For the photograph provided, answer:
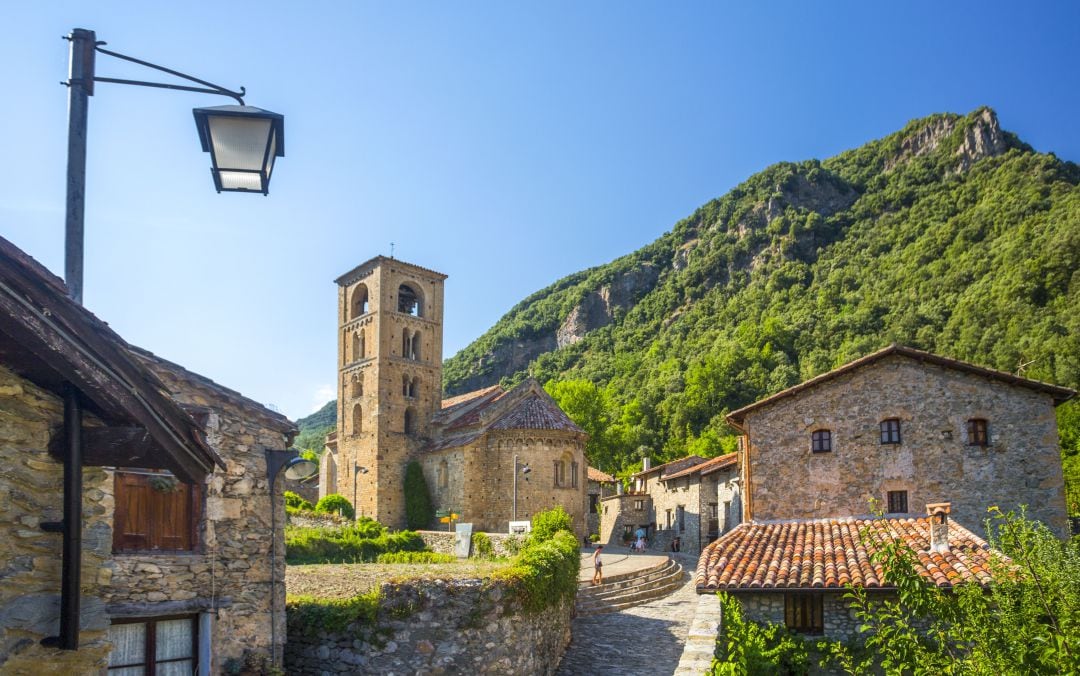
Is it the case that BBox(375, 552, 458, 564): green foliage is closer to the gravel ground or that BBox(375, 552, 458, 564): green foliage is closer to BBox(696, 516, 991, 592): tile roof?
the gravel ground

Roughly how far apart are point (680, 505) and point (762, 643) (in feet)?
97.4

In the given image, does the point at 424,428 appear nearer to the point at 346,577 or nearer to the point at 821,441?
the point at 346,577

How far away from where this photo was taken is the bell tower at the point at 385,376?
44.1m

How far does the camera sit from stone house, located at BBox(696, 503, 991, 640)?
624 inches

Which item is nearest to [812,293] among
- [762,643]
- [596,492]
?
[596,492]

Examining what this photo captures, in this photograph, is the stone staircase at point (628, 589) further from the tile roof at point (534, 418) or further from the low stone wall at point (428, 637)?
the tile roof at point (534, 418)

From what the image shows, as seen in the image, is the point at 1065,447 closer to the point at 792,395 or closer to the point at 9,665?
the point at 792,395

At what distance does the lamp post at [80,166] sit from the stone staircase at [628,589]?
2130 cm

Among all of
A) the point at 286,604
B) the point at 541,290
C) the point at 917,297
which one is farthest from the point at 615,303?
the point at 286,604

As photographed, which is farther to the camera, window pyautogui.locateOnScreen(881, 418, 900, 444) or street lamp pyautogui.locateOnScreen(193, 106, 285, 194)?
window pyautogui.locateOnScreen(881, 418, 900, 444)

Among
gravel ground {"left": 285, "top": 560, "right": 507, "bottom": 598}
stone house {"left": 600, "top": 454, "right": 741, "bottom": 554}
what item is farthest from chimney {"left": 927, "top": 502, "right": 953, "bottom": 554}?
stone house {"left": 600, "top": 454, "right": 741, "bottom": 554}

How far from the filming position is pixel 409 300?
48.5 meters

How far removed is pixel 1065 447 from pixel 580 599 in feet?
118

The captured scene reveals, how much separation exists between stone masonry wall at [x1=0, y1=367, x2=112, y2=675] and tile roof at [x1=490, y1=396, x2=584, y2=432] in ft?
118
